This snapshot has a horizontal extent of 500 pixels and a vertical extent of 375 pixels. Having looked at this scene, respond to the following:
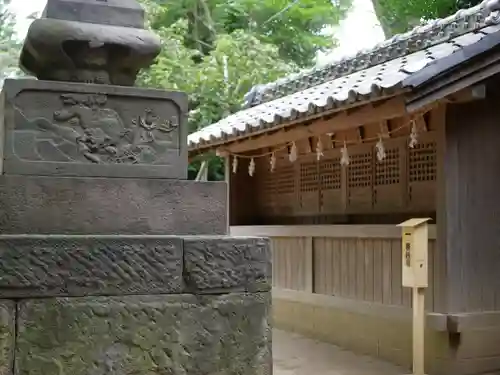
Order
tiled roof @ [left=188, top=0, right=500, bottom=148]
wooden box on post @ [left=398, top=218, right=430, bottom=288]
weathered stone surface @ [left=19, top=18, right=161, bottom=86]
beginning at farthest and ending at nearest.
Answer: tiled roof @ [left=188, top=0, right=500, bottom=148] → wooden box on post @ [left=398, top=218, right=430, bottom=288] → weathered stone surface @ [left=19, top=18, right=161, bottom=86]

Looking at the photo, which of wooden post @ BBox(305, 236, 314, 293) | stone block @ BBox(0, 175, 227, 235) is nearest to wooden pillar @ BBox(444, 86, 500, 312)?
wooden post @ BBox(305, 236, 314, 293)

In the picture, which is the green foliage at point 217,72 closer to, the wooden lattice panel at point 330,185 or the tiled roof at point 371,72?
the tiled roof at point 371,72

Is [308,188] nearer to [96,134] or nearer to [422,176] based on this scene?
[422,176]

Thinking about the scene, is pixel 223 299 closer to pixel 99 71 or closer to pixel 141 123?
pixel 141 123

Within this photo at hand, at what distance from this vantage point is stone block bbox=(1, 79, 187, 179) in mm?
3719

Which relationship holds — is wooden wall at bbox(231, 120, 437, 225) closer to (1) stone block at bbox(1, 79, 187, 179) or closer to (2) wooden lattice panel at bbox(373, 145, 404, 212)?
(2) wooden lattice panel at bbox(373, 145, 404, 212)

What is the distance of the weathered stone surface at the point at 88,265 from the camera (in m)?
3.44

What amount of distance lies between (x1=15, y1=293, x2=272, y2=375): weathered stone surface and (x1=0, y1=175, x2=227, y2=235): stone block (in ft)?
1.29

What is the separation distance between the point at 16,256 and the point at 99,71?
4.00ft

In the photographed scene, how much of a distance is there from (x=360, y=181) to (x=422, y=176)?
1290mm

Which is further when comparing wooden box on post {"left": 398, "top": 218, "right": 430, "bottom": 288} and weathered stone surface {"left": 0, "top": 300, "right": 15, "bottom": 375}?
wooden box on post {"left": 398, "top": 218, "right": 430, "bottom": 288}

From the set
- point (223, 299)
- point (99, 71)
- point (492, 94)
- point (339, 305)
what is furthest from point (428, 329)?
point (99, 71)

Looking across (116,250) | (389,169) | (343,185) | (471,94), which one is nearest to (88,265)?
(116,250)

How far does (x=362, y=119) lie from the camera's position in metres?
7.86
